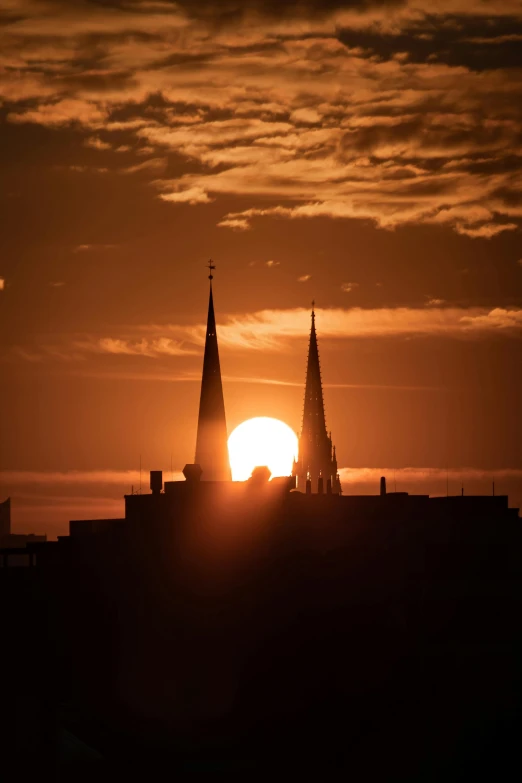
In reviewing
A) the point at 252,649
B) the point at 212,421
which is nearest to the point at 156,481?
the point at 252,649

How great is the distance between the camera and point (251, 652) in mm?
71000

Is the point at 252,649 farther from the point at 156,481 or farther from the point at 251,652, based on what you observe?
the point at 156,481

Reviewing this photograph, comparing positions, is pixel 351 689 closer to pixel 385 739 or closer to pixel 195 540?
pixel 385 739

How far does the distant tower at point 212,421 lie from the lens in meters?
168

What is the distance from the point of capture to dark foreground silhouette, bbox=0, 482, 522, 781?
208 ft

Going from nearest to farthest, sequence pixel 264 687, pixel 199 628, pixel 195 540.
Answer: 1. pixel 264 687
2. pixel 199 628
3. pixel 195 540

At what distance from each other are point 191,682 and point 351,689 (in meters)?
6.53

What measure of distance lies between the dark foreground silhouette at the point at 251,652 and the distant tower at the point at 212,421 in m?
75.5

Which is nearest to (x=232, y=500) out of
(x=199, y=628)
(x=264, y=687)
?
(x=199, y=628)

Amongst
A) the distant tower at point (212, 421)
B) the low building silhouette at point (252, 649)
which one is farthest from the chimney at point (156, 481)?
the distant tower at point (212, 421)

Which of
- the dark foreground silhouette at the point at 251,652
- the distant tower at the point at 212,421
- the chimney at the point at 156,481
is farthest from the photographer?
the distant tower at the point at 212,421

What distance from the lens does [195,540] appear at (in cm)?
7906

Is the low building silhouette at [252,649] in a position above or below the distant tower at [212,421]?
below

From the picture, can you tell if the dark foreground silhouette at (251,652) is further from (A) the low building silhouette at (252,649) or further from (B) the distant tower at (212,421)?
(B) the distant tower at (212,421)
